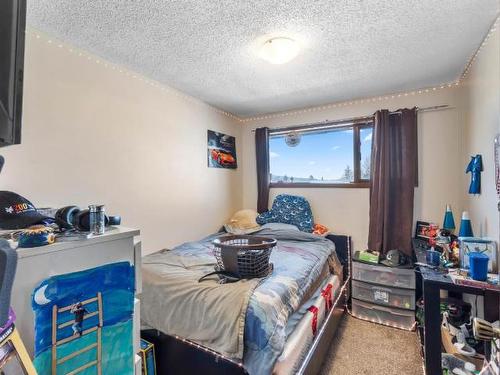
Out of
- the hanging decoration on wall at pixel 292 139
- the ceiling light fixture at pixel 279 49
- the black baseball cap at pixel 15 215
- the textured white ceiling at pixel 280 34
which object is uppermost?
the textured white ceiling at pixel 280 34

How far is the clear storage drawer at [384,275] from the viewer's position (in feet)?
7.85

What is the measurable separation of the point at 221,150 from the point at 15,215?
2.52m

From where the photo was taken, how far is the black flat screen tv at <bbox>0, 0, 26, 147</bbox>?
828 mm

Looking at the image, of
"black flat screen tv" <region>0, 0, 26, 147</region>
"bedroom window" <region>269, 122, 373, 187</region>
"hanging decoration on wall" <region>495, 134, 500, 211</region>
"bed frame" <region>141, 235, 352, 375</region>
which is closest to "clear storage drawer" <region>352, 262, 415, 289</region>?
"bed frame" <region>141, 235, 352, 375</region>

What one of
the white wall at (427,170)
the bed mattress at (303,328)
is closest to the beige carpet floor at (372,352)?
the bed mattress at (303,328)

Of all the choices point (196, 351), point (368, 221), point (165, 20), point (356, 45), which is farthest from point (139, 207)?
point (368, 221)

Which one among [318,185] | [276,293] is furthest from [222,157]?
[276,293]

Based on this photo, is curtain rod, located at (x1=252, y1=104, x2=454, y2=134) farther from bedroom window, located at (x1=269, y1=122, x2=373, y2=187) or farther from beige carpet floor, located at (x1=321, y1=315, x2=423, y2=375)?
beige carpet floor, located at (x1=321, y1=315, x2=423, y2=375)

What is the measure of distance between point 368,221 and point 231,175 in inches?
72.2

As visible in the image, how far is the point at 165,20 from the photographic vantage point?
1582mm

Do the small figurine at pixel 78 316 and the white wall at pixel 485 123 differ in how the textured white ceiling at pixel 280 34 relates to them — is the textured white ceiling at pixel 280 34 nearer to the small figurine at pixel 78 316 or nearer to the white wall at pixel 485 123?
the white wall at pixel 485 123

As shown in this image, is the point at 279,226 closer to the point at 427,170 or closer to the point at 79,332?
the point at 427,170

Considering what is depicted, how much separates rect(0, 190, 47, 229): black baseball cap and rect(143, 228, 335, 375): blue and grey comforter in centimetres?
90

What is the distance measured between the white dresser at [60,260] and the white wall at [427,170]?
260 cm
